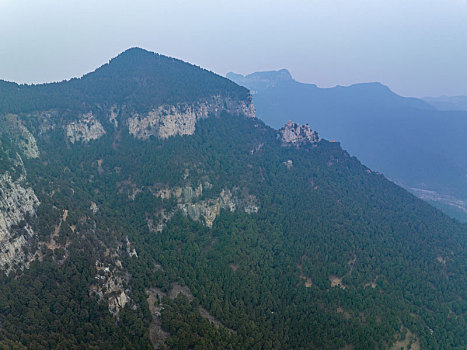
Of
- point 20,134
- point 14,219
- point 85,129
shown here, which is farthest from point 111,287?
point 85,129

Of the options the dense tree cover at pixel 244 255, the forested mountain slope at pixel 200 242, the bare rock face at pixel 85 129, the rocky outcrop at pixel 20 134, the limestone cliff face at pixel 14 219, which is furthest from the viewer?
the bare rock face at pixel 85 129

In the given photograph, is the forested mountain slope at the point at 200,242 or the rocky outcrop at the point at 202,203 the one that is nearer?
the forested mountain slope at the point at 200,242

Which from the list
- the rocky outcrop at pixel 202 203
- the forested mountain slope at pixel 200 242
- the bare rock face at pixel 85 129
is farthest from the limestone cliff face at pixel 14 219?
the bare rock face at pixel 85 129

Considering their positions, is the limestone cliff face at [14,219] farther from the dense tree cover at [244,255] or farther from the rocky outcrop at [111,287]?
the rocky outcrop at [111,287]

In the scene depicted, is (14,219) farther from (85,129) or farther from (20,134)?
(85,129)

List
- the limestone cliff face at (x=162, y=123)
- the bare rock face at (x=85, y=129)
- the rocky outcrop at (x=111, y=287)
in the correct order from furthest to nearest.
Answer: the limestone cliff face at (x=162, y=123)
the bare rock face at (x=85, y=129)
the rocky outcrop at (x=111, y=287)

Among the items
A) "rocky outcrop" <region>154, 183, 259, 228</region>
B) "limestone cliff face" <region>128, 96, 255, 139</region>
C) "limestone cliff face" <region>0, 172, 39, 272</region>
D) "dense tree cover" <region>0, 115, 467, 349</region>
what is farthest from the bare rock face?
"limestone cliff face" <region>0, 172, 39, 272</region>

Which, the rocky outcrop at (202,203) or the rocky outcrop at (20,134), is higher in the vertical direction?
the rocky outcrop at (20,134)
